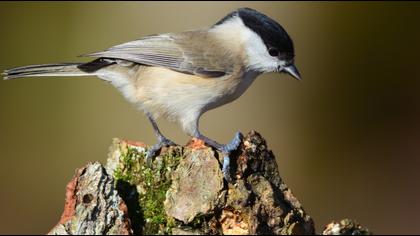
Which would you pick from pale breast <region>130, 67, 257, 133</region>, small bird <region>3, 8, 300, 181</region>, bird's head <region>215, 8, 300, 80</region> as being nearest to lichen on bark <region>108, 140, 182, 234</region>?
small bird <region>3, 8, 300, 181</region>

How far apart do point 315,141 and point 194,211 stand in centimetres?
380

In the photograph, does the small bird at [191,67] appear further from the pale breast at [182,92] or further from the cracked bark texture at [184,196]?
the cracked bark texture at [184,196]

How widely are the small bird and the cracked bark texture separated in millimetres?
834

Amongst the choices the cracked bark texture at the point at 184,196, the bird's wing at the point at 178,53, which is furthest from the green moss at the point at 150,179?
the bird's wing at the point at 178,53

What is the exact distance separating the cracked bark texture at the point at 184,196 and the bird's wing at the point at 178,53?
36.7 inches

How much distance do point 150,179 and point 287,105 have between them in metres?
3.68

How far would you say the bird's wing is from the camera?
137 inches

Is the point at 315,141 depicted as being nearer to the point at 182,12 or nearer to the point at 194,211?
the point at 182,12

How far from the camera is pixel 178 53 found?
3.60 meters

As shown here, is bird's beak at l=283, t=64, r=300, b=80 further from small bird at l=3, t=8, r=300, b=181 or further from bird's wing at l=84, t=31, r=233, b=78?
bird's wing at l=84, t=31, r=233, b=78

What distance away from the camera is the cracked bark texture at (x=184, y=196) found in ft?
7.20

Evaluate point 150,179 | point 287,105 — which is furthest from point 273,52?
point 287,105

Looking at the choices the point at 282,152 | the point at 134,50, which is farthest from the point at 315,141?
the point at 134,50

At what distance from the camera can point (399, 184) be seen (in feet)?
19.8
